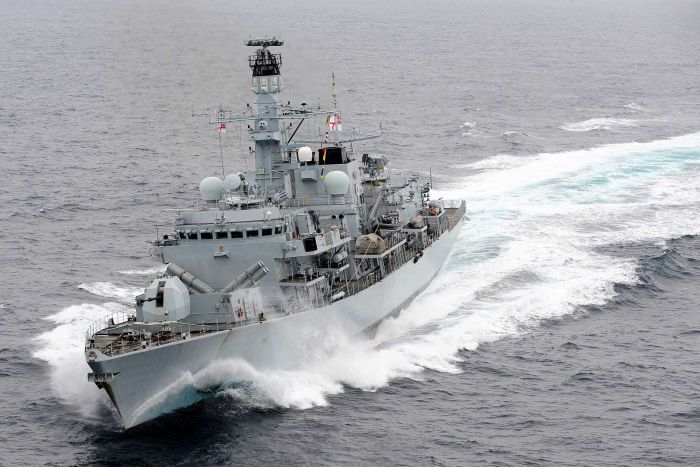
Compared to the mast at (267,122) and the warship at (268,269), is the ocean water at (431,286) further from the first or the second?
the mast at (267,122)

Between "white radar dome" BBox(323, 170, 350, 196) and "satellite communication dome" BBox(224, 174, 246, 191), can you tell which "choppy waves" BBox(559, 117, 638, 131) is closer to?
"white radar dome" BBox(323, 170, 350, 196)

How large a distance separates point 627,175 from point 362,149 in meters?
19.5

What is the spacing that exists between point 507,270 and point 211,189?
15664mm

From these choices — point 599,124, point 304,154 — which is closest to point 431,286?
point 304,154

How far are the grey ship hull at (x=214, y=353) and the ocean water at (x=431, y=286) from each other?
0.51 meters

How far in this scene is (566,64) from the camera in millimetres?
131750

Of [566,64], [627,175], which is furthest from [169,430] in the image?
[566,64]

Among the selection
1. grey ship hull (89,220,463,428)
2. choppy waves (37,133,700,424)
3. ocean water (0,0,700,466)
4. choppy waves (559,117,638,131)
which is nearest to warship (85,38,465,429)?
grey ship hull (89,220,463,428)

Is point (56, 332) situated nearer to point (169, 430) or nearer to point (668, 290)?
point (169, 430)

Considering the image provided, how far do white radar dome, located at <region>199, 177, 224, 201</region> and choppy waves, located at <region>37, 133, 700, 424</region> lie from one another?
6746 mm

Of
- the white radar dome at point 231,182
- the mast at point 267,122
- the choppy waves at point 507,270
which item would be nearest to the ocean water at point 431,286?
the choppy waves at point 507,270

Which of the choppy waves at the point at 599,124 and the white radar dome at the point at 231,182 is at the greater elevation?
the choppy waves at the point at 599,124

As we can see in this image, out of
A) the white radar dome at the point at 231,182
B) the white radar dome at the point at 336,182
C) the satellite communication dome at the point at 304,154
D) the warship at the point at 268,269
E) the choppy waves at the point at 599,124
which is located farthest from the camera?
the choppy waves at the point at 599,124

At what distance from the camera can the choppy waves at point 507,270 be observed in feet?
103
